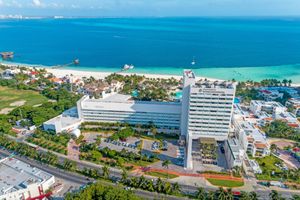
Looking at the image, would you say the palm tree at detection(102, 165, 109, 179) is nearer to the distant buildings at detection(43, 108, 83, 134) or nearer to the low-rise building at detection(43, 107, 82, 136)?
the low-rise building at detection(43, 107, 82, 136)

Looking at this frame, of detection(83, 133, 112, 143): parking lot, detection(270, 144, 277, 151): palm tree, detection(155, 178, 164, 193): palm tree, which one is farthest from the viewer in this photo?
detection(83, 133, 112, 143): parking lot

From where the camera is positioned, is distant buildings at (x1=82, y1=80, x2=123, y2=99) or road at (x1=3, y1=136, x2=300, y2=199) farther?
distant buildings at (x1=82, y1=80, x2=123, y2=99)

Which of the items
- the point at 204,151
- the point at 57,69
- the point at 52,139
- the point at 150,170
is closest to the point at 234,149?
the point at 204,151

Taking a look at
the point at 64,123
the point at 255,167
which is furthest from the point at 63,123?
the point at 255,167

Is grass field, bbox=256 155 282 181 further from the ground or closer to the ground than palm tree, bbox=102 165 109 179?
closer to the ground

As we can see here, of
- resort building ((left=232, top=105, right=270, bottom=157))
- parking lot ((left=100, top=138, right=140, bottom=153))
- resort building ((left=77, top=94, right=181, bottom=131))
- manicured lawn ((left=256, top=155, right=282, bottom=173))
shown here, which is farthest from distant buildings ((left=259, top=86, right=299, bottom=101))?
parking lot ((left=100, top=138, right=140, bottom=153))
